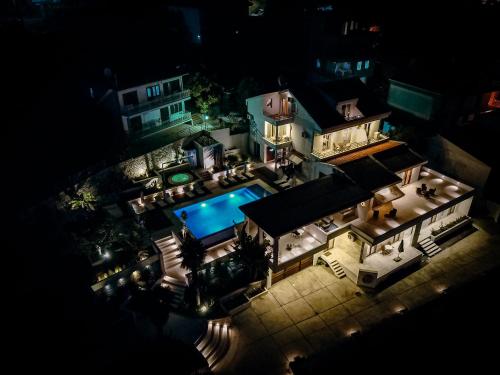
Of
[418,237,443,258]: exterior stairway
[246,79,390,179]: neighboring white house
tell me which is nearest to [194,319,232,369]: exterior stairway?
[246,79,390,179]: neighboring white house

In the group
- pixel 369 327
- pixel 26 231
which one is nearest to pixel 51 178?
pixel 26 231

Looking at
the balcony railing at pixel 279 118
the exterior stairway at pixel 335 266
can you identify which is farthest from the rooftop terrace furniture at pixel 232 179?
the exterior stairway at pixel 335 266

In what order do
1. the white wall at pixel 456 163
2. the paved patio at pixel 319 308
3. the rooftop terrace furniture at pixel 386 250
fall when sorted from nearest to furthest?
the paved patio at pixel 319 308 < the rooftop terrace furniture at pixel 386 250 < the white wall at pixel 456 163

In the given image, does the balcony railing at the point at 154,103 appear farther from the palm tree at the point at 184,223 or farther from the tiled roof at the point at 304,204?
the tiled roof at the point at 304,204

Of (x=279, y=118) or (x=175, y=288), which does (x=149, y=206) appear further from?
(x=279, y=118)

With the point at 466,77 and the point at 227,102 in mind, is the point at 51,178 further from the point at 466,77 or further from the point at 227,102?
the point at 466,77

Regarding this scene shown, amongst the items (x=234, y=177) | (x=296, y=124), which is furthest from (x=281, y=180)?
(x=296, y=124)
